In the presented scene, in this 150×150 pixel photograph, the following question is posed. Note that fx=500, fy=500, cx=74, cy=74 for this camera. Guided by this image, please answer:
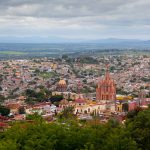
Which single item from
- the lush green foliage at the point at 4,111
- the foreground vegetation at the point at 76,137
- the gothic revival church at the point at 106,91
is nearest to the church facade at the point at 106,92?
the gothic revival church at the point at 106,91

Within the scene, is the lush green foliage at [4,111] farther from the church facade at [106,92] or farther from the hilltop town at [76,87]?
the church facade at [106,92]

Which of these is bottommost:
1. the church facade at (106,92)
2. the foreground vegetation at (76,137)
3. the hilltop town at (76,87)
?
the hilltop town at (76,87)

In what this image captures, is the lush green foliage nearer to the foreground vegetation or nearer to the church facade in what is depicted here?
the church facade

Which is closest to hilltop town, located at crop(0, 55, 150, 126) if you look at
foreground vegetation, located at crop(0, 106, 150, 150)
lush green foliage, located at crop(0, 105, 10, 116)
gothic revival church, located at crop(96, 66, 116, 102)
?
gothic revival church, located at crop(96, 66, 116, 102)

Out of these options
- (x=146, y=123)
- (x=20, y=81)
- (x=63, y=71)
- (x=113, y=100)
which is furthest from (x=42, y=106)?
(x=63, y=71)

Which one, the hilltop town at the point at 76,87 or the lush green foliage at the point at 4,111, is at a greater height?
the lush green foliage at the point at 4,111

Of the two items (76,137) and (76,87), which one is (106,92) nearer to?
(76,87)
